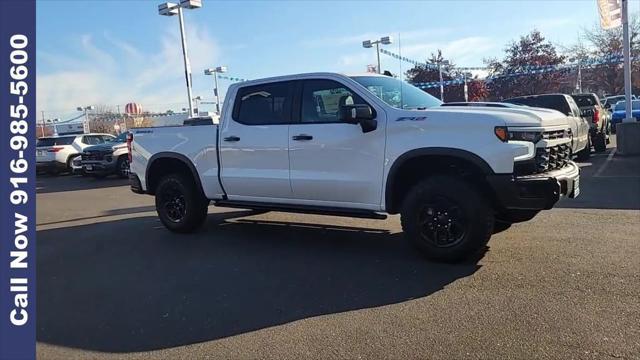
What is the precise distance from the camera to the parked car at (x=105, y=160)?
59.5 ft

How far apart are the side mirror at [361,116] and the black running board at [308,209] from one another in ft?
2.97

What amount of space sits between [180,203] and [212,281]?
2548 millimetres

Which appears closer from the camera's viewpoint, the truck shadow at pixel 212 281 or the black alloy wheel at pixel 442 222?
the truck shadow at pixel 212 281

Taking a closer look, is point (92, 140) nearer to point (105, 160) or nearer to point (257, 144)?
point (105, 160)

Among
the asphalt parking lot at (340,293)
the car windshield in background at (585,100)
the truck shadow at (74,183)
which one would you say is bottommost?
the asphalt parking lot at (340,293)

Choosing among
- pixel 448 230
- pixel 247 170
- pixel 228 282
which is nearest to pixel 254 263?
pixel 228 282

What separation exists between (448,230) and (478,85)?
33.7 meters

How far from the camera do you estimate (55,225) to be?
953 centimetres

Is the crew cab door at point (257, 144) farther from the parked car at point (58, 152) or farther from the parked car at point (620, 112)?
the parked car at point (620, 112)

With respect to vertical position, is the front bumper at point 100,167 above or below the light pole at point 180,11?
below

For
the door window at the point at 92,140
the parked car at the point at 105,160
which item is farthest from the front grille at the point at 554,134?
the door window at the point at 92,140

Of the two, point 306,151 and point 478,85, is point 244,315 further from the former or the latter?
point 478,85

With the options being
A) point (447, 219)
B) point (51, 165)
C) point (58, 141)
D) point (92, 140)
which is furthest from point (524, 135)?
point (92, 140)

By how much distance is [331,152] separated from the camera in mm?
6043
